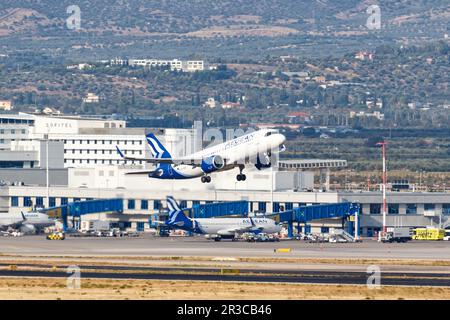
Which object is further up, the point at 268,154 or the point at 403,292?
the point at 268,154

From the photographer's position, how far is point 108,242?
634 ft

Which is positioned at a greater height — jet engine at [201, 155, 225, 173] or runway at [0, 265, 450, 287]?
jet engine at [201, 155, 225, 173]

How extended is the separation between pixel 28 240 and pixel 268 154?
1974 inches

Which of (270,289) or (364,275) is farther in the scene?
(364,275)

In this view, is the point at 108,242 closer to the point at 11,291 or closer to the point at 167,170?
the point at 167,170
